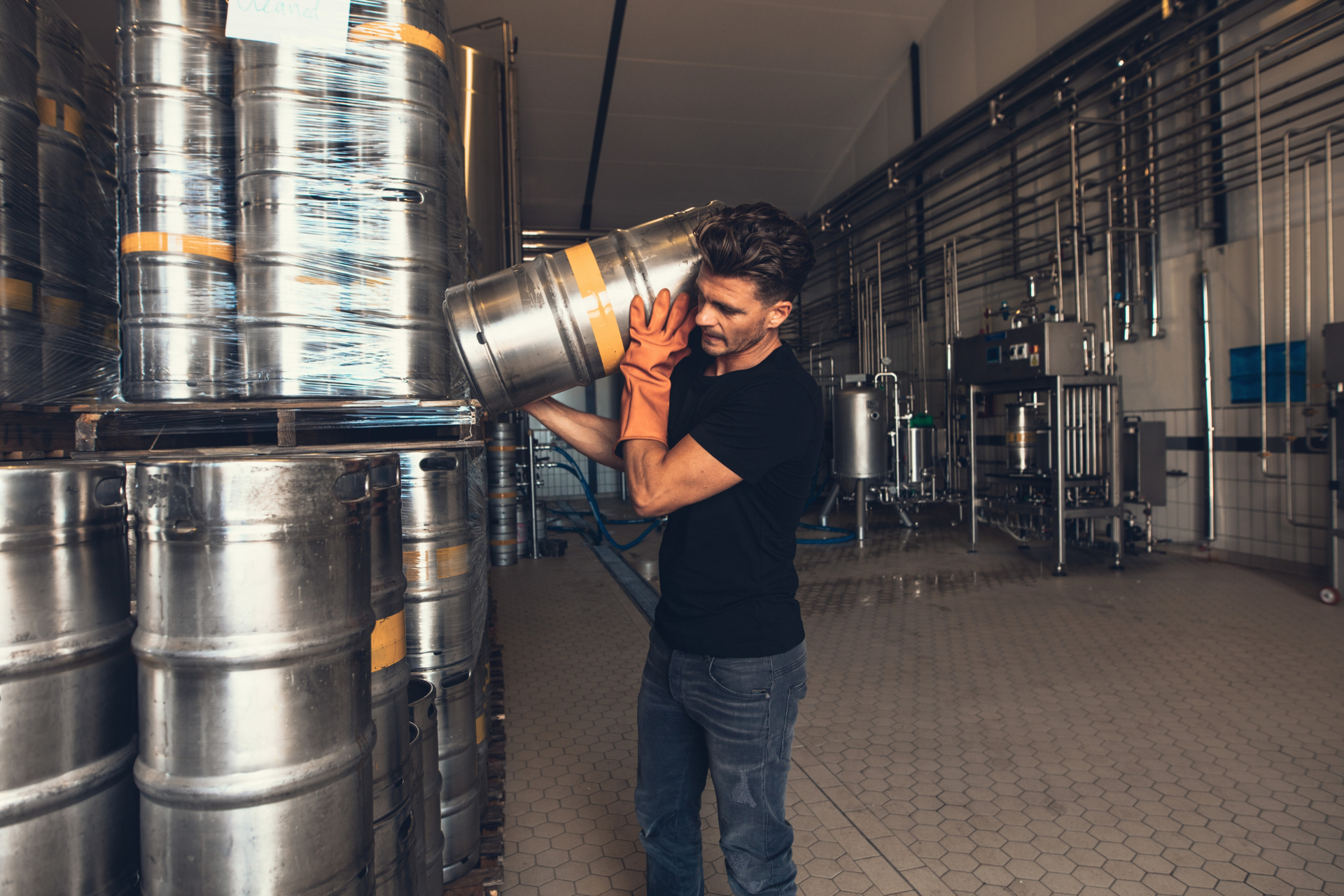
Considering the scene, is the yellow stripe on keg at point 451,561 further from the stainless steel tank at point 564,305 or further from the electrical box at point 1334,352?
the electrical box at point 1334,352

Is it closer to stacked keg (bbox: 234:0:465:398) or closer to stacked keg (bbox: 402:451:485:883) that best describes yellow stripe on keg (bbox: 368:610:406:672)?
stacked keg (bbox: 402:451:485:883)

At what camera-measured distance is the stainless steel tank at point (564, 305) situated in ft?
4.55

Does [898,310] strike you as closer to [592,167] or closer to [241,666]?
[592,167]

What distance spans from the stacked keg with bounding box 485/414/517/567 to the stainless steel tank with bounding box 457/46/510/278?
1306mm

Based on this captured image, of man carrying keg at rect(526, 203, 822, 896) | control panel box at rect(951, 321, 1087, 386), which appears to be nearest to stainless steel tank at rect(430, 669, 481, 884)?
man carrying keg at rect(526, 203, 822, 896)

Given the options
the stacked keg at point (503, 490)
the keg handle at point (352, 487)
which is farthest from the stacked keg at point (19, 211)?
the stacked keg at point (503, 490)

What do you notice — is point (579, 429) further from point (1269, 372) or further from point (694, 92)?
point (694, 92)

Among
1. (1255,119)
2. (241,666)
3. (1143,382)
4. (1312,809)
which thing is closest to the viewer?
(241,666)

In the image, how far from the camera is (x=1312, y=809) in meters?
1.91

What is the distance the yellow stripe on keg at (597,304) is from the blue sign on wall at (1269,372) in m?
4.55

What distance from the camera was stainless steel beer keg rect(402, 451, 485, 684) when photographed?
1.55 m

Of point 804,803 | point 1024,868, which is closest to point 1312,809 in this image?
point 1024,868

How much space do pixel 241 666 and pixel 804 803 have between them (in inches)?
63.1

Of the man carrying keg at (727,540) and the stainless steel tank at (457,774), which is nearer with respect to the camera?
the man carrying keg at (727,540)
